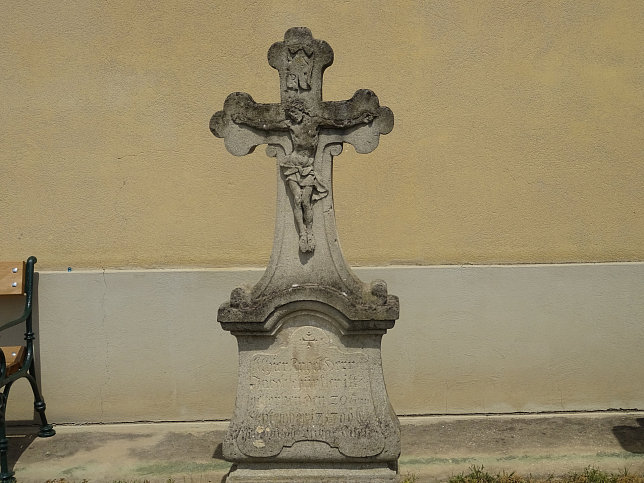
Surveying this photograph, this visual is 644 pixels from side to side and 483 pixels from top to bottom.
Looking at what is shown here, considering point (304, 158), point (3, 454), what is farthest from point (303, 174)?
point (3, 454)

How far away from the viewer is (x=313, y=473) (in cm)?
459

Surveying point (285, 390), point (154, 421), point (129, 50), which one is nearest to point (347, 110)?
point (285, 390)

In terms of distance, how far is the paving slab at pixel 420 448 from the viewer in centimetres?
533

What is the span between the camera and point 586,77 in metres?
6.27

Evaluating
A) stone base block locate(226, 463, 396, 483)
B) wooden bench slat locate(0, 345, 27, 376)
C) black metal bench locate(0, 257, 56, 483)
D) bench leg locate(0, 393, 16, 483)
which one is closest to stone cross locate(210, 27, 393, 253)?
stone base block locate(226, 463, 396, 483)

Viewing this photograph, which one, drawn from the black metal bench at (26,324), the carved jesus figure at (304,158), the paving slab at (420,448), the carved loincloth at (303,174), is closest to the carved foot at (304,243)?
the carved jesus figure at (304,158)

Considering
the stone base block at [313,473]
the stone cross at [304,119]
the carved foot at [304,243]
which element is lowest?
the stone base block at [313,473]

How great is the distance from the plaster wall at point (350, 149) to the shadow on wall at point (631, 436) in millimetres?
1281

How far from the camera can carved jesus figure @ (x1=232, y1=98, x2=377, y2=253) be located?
4.62 metres

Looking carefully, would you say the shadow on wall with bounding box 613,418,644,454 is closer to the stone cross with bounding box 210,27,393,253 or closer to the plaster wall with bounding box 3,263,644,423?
the plaster wall with bounding box 3,263,644,423

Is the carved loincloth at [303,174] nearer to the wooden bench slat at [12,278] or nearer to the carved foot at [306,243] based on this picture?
the carved foot at [306,243]

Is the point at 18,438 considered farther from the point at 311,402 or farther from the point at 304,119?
the point at 304,119

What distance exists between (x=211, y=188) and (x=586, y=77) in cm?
268

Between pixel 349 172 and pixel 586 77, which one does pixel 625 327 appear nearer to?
pixel 586 77
